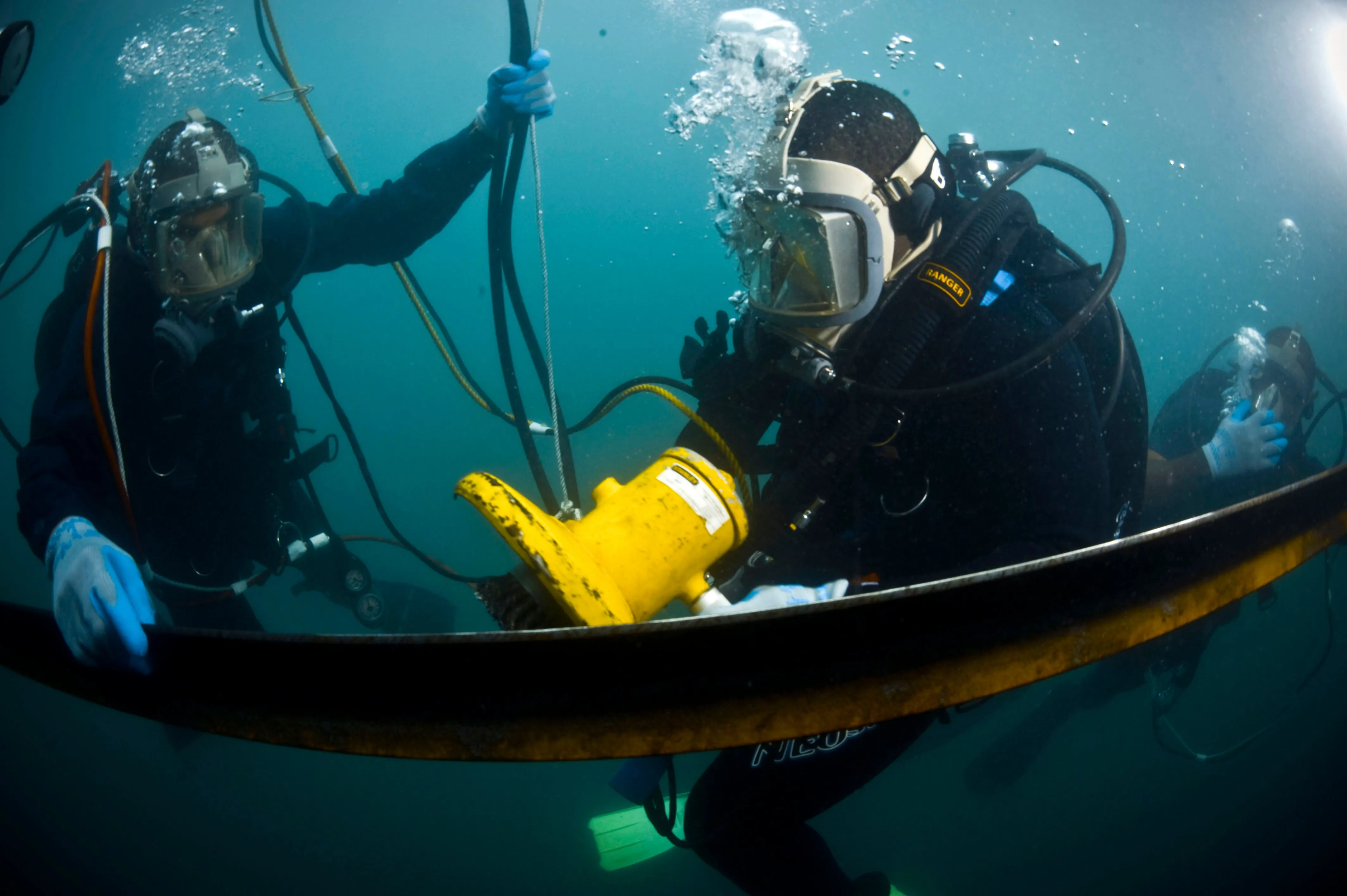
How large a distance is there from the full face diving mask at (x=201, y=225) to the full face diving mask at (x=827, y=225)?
2.69 metres

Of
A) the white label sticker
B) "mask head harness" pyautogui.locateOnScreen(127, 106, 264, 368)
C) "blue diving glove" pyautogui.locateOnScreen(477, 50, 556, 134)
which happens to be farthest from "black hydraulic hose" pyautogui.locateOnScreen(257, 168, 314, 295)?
the white label sticker

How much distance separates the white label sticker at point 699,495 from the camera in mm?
1326

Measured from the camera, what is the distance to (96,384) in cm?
236

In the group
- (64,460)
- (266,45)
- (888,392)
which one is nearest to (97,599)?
(64,460)

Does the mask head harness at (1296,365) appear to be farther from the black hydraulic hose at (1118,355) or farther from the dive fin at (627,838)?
the dive fin at (627,838)

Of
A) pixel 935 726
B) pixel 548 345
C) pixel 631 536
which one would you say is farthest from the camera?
pixel 935 726

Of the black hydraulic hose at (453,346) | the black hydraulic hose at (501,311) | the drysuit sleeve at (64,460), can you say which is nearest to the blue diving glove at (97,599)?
the drysuit sleeve at (64,460)

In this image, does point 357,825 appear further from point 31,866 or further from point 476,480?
point 476,480

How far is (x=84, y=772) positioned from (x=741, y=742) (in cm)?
1287

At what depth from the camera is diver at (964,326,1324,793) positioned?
430 centimetres

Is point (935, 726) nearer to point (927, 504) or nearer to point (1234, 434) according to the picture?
point (1234, 434)

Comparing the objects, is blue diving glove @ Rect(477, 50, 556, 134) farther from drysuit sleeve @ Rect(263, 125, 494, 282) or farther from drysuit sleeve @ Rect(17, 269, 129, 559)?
drysuit sleeve @ Rect(17, 269, 129, 559)

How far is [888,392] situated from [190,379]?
3645 millimetres

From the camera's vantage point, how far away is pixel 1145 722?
1262 cm
